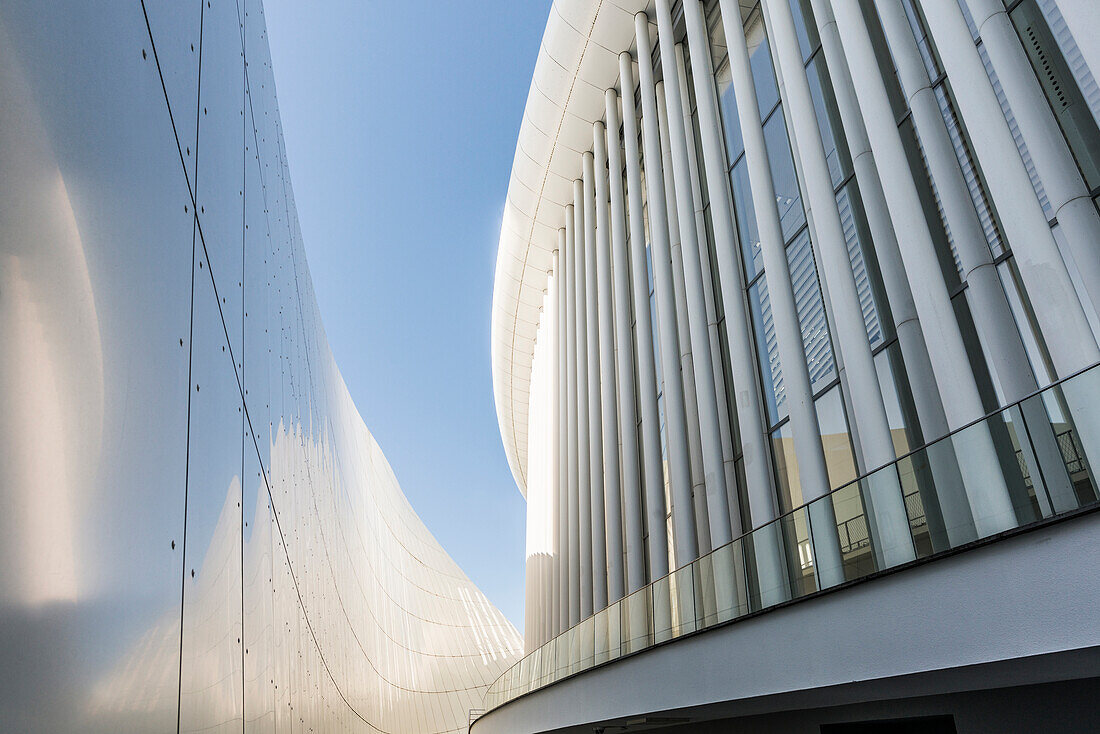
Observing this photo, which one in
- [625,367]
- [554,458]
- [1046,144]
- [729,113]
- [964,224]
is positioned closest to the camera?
[1046,144]

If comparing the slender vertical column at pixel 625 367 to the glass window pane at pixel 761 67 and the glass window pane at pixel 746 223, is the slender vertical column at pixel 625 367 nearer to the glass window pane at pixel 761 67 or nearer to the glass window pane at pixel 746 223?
the glass window pane at pixel 746 223

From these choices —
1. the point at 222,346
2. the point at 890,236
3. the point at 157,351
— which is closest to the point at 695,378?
the point at 890,236

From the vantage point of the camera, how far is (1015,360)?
8148 mm

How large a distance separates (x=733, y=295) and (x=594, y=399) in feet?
27.8

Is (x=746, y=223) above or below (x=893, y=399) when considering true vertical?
above

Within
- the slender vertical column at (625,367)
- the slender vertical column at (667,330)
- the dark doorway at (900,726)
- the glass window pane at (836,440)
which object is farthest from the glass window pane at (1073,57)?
the slender vertical column at (625,367)

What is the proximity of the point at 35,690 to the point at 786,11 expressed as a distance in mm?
12803

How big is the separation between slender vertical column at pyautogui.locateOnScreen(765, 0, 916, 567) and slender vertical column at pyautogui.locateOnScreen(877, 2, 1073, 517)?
1.34 meters

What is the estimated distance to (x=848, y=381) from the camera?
10195 millimetres

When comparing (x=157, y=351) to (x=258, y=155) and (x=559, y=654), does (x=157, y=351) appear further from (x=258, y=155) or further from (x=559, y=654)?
(x=559, y=654)

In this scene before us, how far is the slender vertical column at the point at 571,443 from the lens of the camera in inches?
877

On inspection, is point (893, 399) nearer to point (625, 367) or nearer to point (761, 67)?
point (761, 67)

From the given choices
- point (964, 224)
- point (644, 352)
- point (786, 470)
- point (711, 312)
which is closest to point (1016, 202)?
point (964, 224)

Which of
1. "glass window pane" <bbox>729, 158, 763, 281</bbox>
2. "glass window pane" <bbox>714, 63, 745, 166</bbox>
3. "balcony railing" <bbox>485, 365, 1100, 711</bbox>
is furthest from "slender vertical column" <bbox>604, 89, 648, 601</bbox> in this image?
"balcony railing" <bbox>485, 365, 1100, 711</bbox>
